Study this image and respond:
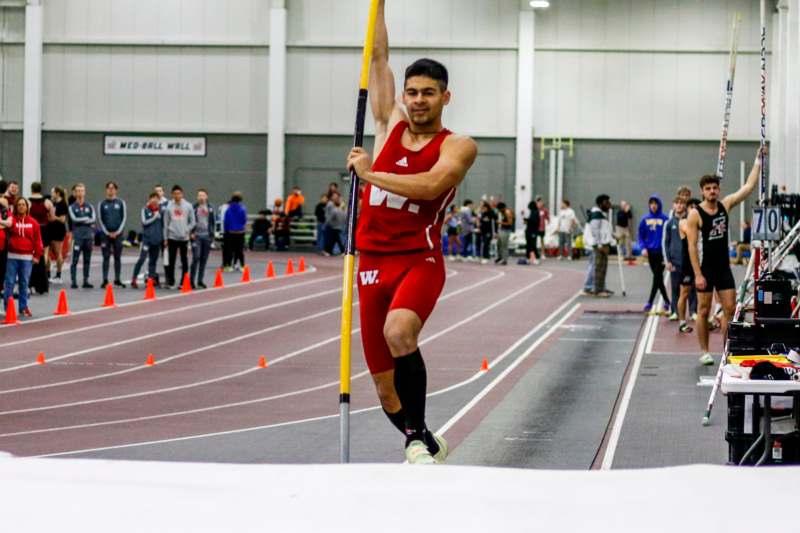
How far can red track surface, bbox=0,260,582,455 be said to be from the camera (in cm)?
1122

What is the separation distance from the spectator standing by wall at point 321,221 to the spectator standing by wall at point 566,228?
709 centimetres

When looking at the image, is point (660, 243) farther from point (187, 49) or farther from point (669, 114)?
point (187, 49)

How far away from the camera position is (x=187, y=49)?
143 feet

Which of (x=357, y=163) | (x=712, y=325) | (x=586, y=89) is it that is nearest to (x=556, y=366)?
(x=712, y=325)

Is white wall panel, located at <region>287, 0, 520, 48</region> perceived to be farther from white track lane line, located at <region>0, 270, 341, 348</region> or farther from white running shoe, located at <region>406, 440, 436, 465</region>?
white running shoe, located at <region>406, 440, 436, 465</region>

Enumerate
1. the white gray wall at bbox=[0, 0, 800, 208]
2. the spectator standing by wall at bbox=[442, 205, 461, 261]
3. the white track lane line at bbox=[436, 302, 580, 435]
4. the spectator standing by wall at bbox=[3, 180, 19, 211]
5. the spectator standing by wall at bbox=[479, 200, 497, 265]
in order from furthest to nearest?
the white gray wall at bbox=[0, 0, 800, 208]
the spectator standing by wall at bbox=[442, 205, 461, 261]
the spectator standing by wall at bbox=[479, 200, 497, 265]
the spectator standing by wall at bbox=[3, 180, 19, 211]
the white track lane line at bbox=[436, 302, 580, 435]

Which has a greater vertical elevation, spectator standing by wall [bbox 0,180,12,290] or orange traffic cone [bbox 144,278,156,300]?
spectator standing by wall [bbox 0,180,12,290]

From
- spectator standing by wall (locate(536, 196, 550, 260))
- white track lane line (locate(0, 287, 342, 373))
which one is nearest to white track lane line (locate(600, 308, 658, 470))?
white track lane line (locate(0, 287, 342, 373))

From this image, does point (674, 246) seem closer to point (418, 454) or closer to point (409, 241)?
point (409, 241)

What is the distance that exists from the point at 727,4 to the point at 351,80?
12.4m

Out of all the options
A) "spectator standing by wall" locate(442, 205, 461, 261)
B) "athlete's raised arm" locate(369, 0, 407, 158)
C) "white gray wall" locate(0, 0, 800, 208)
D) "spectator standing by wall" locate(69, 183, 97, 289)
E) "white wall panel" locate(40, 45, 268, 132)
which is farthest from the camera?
"white wall panel" locate(40, 45, 268, 132)

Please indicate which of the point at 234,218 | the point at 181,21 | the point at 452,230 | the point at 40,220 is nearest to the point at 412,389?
the point at 40,220

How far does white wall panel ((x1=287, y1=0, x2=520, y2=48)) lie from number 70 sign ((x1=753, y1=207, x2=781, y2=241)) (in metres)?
32.1

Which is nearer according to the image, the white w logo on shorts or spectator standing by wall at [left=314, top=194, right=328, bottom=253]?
the white w logo on shorts
